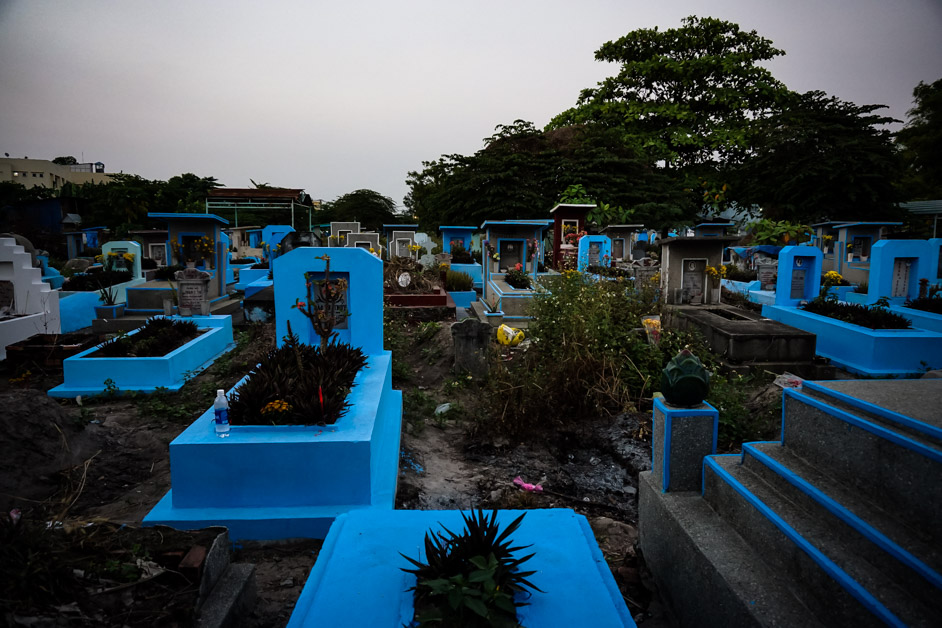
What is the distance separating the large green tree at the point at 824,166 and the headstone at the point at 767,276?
34.7 ft

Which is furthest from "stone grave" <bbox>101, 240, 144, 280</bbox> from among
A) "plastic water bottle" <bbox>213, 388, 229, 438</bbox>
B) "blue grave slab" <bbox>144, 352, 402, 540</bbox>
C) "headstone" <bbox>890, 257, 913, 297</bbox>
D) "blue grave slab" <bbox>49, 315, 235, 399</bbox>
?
"headstone" <bbox>890, 257, 913, 297</bbox>

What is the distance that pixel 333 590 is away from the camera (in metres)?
2.56

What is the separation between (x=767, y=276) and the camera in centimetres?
1630

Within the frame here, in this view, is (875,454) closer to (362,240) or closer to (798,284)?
(798,284)

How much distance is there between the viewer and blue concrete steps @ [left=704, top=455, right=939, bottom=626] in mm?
1947

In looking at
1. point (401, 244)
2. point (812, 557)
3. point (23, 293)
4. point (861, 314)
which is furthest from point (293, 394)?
point (401, 244)

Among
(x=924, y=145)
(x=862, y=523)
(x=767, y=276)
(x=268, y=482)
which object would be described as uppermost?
(x=924, y=145)

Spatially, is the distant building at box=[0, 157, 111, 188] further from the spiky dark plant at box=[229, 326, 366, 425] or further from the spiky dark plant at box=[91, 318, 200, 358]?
the spiky dark plant at box=[229, 326, 366, 425]

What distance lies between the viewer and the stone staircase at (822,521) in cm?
204

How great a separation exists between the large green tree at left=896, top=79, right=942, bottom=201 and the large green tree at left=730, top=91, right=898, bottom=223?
18.5ft

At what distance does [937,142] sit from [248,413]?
37.8 meters

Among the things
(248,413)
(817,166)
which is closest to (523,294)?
(248,413)

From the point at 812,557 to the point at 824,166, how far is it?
89.6 feet

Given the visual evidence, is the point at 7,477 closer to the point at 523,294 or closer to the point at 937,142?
the point at 523,294
